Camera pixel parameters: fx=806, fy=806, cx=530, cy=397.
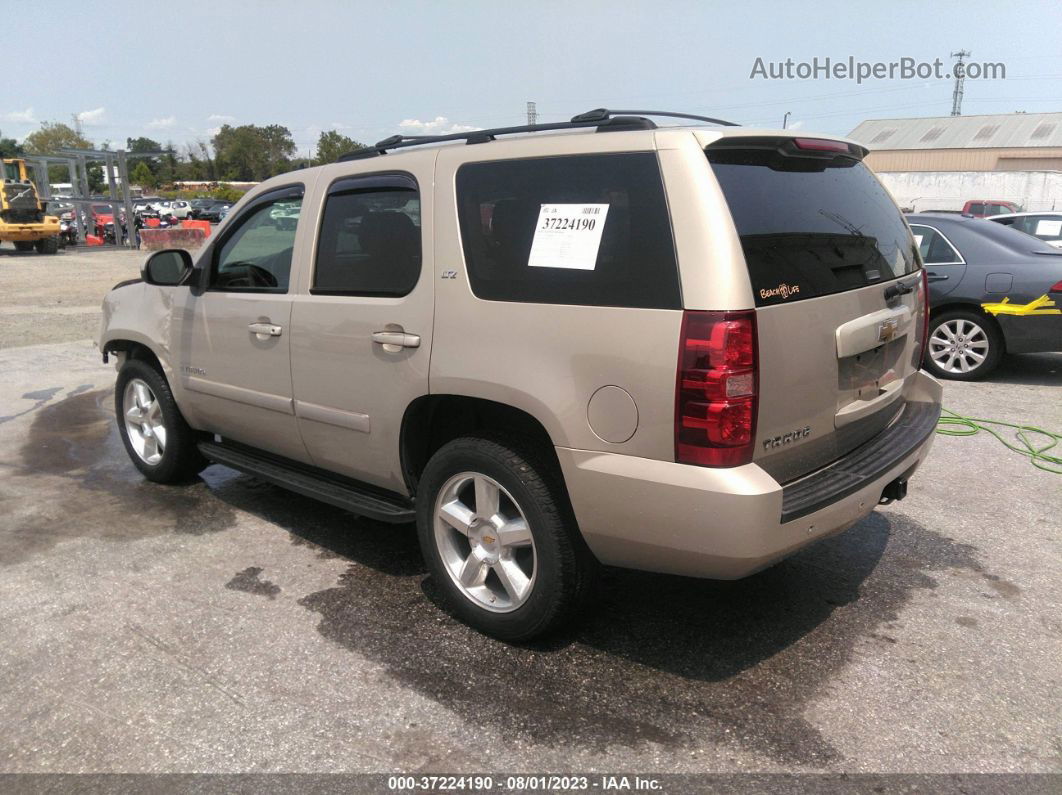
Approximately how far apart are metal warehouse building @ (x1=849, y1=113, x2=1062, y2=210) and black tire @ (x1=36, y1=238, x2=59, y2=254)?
41075mm

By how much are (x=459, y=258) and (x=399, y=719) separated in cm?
173

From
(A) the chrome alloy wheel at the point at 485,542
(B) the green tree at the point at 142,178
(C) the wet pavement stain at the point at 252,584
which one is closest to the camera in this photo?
(A) the chrome alloy wheel at the point at 485,542

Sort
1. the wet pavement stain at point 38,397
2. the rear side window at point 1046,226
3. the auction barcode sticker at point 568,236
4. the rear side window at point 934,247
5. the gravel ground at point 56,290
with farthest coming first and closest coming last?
the rear side window at point 1046,226, the gravel ground at point 56,290, the rear side window at point 934,247, the wet pavement stain at point 38,397, the auction barcode sticker at point 568,236

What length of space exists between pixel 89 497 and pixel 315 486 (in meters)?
1.98

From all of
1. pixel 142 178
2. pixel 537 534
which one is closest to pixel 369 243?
pixel 537 534

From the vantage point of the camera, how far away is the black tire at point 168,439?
4934 mm

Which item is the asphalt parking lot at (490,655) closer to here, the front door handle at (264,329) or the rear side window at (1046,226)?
the front door handle at (264,329)

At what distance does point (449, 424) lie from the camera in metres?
3.52

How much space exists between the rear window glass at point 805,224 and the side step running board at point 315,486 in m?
Result: 1.83

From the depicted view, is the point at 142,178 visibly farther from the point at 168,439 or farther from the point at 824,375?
the point at 824,375

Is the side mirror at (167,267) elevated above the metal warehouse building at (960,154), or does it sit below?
below

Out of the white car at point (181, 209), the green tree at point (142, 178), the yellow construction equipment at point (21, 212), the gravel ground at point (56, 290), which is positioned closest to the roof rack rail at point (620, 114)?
the gravel ground at point (56, 290)

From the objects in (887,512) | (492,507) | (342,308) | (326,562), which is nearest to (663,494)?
(492,507)

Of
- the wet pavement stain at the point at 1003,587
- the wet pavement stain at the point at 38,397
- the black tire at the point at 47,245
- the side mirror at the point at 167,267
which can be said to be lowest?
the wet pavement stain at the point at 1003,587
